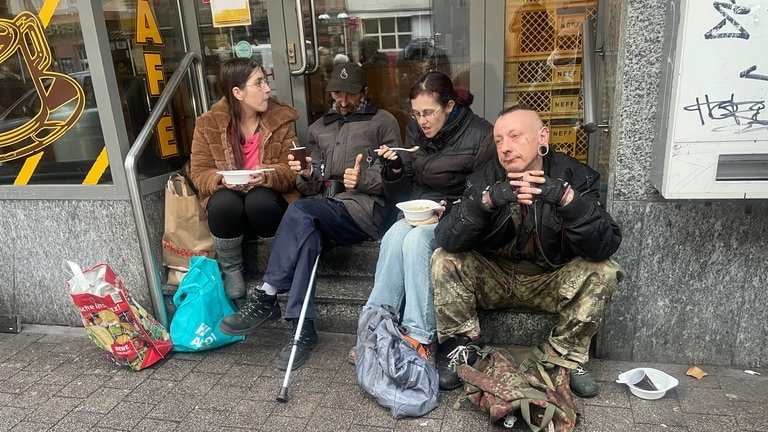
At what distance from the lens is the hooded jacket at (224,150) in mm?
3260

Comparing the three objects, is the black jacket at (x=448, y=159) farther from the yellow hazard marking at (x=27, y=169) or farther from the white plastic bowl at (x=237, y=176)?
the yellow hazard marking at (x=27, y=169)

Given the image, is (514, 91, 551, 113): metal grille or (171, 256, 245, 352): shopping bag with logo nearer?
(171, 256, 245, 352): shopping bag with logo

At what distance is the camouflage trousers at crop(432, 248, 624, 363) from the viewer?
7.77 ft

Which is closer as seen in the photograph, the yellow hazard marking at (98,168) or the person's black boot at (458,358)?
the person's black boot at (458,358)

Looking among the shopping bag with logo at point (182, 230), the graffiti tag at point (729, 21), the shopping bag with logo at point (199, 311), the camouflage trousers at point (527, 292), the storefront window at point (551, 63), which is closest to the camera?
the graffiti tag at point (729, 21)

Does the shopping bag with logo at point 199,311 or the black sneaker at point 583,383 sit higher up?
the shopping bag with logo at point 199,311

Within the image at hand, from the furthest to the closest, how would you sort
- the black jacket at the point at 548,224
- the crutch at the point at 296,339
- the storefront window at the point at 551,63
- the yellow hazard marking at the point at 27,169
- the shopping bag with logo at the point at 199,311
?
the storefront window at the point at 551,63 → the yellow hazard marking at the point at 27,169 → the shopping bag with logo at the point at 199,311 → the crutch at the point at 296,339 → the black jacket at the point at 548,224

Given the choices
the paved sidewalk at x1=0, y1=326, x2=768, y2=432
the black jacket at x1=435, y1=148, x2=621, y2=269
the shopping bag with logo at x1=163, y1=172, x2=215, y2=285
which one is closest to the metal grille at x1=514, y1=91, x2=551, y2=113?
the black jacket at x1=435, y1=148, x2=621, y2=269

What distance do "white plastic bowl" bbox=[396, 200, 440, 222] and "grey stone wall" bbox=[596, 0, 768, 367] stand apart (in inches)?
35.8

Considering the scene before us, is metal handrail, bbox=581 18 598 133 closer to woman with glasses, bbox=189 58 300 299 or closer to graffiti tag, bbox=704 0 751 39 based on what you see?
graffiti tag, bbox=704 0 751 39

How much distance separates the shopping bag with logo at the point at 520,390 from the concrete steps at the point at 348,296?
0.87ft

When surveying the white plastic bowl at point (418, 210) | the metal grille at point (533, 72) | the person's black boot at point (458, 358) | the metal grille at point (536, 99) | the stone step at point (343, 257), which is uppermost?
the metal grille at point (533, 72)

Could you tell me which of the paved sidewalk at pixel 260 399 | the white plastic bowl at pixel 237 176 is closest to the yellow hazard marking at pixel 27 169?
the paved sidewalk at pixel 260 399

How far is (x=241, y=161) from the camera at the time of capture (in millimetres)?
3375
